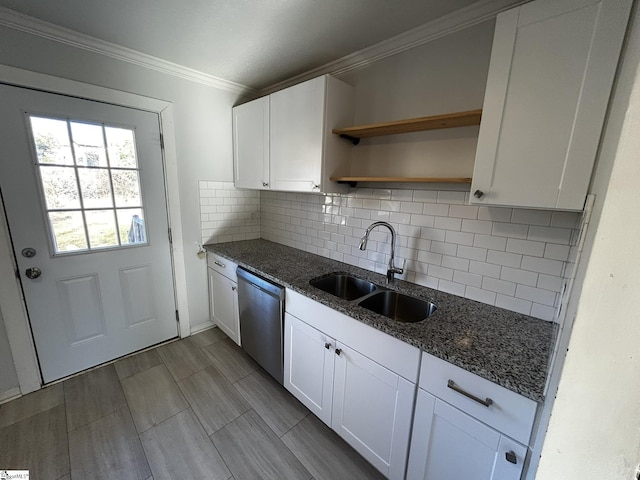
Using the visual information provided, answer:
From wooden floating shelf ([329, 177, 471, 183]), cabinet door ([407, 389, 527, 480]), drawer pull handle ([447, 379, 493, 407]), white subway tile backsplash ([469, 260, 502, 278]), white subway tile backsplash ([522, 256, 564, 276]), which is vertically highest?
wooden floating shelf ([329, 177, 471, 183])

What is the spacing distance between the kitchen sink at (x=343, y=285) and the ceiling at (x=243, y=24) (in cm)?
155

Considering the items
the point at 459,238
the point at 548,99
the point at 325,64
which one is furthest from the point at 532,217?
the point at 325,64

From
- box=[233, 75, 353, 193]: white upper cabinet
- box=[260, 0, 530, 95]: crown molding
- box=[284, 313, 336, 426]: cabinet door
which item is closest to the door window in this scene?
box=[233, 75, 353, 193]: white upper cabinet

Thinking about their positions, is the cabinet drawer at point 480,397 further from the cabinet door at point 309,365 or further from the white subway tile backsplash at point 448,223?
the white subway tile backsplash at point 448,223

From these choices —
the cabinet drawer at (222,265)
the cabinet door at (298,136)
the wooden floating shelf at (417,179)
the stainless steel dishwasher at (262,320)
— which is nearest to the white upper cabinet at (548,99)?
the wooden floating shelf at (417,179)

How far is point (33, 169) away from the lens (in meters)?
1.62

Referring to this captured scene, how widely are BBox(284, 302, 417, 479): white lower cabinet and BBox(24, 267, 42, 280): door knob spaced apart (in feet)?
5.60

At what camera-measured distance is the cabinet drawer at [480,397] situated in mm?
837

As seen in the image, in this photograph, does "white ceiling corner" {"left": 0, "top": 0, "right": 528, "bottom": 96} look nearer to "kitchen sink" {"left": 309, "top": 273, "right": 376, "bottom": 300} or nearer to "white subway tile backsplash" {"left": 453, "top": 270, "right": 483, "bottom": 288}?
"white subway tile backsplash" {"left": 453, "top": 270, "right": 483, "bottom": 288}

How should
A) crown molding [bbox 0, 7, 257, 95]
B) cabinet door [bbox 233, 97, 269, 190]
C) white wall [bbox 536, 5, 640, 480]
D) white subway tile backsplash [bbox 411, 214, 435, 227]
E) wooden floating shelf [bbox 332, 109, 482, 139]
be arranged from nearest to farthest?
1. white wall [bbox 536, 5, 640, 480]
2. wooden floating shelf [bbox 332, 109, 482, 139]
3. crown molding [bbox 0, 7, 257, 95]
4. white subway tile backsplash [bbox 411, 214, 435, 227]
5. cabinet door [bbox 233, 97, 269, 190]

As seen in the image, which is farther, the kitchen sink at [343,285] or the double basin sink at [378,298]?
the kitchen sink at [343,285]

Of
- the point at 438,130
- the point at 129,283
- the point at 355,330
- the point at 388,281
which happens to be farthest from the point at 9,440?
the point at 438,130

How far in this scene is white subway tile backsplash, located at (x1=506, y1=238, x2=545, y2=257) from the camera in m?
1.24

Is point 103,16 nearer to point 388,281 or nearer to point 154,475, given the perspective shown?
point 388,281
